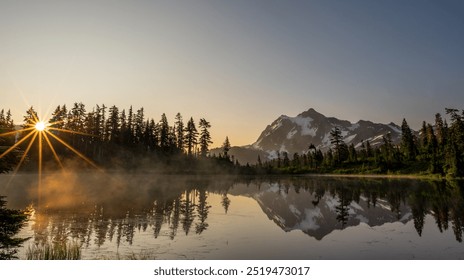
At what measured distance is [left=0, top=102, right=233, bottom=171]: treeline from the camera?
8975cm

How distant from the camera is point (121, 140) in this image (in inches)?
4097

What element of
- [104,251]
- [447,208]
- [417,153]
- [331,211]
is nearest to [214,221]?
[104,251]

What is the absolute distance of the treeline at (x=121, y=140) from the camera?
8975 cm

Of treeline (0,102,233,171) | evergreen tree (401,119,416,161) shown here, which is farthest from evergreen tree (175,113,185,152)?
evergreen tree (401,119,416,161)

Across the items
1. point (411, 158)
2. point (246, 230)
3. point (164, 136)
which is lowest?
point (246, 230)

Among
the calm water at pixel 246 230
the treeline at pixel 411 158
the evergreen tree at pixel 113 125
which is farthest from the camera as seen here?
the evergreen tree at pixel 113 125

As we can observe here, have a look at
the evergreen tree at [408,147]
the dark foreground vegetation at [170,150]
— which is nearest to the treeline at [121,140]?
the dark foreground vegetation at [170,150]

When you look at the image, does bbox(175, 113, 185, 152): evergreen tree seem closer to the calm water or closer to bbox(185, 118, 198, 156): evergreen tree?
bbox(185, 118, 198, 156): evergreen tree

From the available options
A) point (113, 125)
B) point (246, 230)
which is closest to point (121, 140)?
point (113, 125)

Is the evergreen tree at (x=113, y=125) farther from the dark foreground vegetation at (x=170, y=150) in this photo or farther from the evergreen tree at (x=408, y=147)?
the evergreen tree at (x=408, y=147)

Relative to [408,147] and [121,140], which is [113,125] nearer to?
[121,140]

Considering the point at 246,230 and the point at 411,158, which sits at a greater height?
the point at 411,158

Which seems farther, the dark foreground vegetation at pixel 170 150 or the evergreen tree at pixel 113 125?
the evergreen tree at pixel 113 125

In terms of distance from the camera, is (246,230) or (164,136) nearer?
(246,230)
